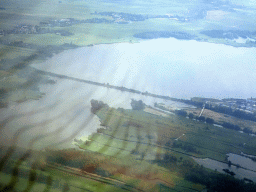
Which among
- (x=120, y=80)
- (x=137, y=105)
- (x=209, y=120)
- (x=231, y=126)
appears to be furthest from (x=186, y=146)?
(x=120, y=80)

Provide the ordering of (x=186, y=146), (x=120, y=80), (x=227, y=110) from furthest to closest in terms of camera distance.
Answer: (x=120, y=80), (x=227, y=110), (x=186, y=146)

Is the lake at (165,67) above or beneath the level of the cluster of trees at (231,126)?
above

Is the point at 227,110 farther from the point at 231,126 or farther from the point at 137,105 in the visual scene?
the point at 137,105

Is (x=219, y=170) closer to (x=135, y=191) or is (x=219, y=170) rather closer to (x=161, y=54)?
(x=135, y=191)

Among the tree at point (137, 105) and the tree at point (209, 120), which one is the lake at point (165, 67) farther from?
the tree at point (209, 120)

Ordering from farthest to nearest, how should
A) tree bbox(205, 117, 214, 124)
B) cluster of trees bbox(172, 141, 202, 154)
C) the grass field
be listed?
tree bbox(205, 117, 214, 124) → cluster of trees bbox(172, 141, 202, 154) → the grass field

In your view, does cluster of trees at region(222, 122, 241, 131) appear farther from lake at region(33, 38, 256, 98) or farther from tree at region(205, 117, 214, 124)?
lake at region(33, 38, 256, 98)

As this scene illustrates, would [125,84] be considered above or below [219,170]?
above

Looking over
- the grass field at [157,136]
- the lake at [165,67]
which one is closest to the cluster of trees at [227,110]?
the lake at [165,67]

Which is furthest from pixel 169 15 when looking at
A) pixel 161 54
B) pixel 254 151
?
pixel 254 151

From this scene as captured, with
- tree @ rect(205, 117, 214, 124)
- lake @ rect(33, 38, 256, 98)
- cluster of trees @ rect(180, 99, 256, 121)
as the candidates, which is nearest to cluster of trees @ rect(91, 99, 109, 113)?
lake @ rect(33, 38, 256, 98)

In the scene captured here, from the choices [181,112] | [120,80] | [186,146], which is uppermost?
[120,80]
